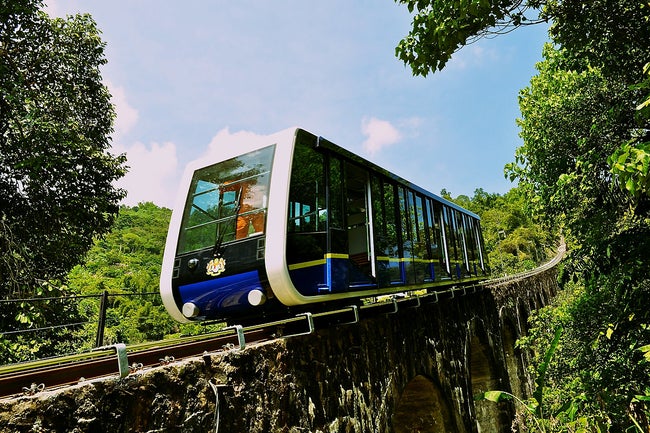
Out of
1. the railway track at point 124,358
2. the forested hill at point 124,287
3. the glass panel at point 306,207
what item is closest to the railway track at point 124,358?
the railway track at point 124,358

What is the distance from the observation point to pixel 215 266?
4102mm

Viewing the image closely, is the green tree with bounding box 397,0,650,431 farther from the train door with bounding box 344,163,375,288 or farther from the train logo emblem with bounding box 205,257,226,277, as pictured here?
the train logo emblem with bounding box 205,257,226,277

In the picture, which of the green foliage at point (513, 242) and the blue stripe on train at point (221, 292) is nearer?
the blue stripe on train at point (221, 292)

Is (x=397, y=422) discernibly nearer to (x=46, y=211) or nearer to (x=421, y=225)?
(x=421, y=225)

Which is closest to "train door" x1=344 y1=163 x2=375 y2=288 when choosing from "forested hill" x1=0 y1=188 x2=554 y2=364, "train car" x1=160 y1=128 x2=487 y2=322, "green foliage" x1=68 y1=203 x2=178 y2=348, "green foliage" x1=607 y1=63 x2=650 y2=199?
"train car" x1=160 y1=128 x2=487 y2=322

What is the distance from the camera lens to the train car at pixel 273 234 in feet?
12.7

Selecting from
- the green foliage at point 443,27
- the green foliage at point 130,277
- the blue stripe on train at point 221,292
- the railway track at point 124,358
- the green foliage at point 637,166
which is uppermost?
the green foliage at point 130,277

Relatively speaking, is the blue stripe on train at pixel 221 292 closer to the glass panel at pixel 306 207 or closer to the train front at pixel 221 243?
the train front at pixel 221 243

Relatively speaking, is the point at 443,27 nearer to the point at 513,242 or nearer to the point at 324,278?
the point at 324,278

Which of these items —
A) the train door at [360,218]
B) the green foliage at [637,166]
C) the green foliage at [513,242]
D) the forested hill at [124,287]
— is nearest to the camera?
the green foliage at [637,166]

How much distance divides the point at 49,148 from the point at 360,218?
6.56 m

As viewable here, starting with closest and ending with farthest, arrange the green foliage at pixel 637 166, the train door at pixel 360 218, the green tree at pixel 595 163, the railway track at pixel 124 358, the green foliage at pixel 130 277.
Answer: the railway track at pixel 124 358 → the green foliage at pixel 637 166 → the green tree at pixel 595 163 → the train door at pixel 360 218 → the green foliage at pixel 130 277

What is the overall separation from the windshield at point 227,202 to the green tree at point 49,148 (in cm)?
466

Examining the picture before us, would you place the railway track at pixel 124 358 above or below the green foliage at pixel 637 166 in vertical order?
below
